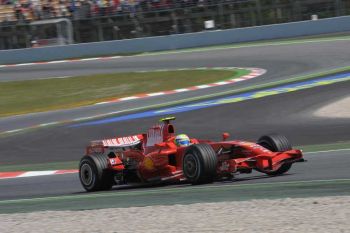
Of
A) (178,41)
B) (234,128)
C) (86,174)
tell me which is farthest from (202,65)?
(86,174)

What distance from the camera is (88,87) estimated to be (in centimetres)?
2369

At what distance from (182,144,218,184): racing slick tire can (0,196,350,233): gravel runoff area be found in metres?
1.05

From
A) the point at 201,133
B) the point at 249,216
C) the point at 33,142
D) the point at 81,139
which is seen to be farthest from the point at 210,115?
the point at 249,216

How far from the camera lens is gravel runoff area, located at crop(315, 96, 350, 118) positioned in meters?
13.3

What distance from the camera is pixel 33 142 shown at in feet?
47.7

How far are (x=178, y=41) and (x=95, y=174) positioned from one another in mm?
22288

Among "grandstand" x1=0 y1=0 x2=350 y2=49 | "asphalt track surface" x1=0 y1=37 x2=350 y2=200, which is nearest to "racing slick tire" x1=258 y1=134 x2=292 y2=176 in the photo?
"asphalt track surface" x1=0 y1=37 x2=350 y2=200

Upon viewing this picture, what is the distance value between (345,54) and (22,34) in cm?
1577

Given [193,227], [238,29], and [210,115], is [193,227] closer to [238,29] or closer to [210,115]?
[210,115]

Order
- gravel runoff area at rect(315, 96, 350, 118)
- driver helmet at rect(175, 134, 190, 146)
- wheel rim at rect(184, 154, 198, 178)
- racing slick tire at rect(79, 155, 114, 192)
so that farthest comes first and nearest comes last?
gravel runoff area at rect(315, 96, 350, 118) → racing slick tire at rect(79, 155, 114, 192) → driver helmet at rect(175, 134, 190, 146) → wheel rim at rect(184, 154, 198, 178)

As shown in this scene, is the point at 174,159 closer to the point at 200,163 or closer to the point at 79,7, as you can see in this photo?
the point at 200,163

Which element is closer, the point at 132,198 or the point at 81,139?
the point at 132,198

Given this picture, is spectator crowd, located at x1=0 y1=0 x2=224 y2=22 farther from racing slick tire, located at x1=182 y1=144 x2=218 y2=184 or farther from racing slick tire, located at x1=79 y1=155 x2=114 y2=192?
racing slick tire, located at x1=182 y1=144 x2=218 y2=184

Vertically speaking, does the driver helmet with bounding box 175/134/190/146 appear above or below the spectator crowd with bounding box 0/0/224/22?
below
